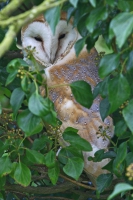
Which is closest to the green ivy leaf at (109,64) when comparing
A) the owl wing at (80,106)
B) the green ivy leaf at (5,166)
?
the green ivy leaf at (5,166)

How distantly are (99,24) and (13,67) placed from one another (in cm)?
25

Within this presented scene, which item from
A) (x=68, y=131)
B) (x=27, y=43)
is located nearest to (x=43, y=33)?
(x=27, y=43)

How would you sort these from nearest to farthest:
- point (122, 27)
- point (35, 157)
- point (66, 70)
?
point (122, 27), point (35, 157), point (66, 70)

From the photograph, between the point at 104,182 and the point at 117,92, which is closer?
the point at 117,92

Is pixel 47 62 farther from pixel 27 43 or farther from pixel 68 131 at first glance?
pixel 68 131

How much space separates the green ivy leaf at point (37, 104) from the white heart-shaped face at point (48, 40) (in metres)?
1.22

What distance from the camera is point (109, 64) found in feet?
4.32

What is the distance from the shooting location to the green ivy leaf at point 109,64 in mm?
1312

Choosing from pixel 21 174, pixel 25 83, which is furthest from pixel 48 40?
pixel 25 83

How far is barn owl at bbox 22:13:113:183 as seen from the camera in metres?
2.22

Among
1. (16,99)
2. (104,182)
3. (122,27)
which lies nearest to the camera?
(122,27)

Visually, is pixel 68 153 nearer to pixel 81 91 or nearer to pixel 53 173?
pixel 53 173

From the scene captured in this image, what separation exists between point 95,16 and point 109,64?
0.11 metres

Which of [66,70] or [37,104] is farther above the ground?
[37,104]
